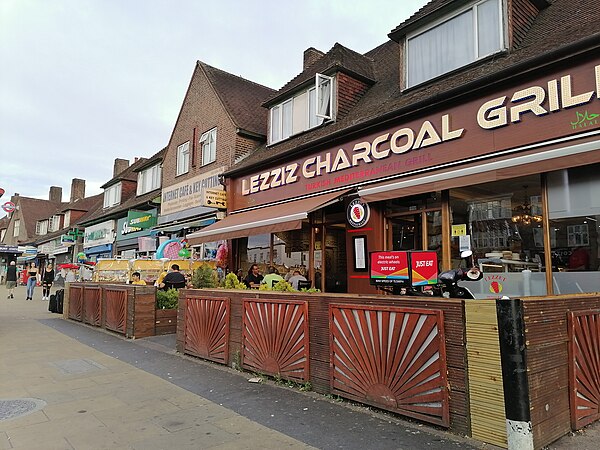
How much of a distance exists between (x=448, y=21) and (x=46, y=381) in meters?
10.1

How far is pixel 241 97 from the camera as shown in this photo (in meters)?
18.2

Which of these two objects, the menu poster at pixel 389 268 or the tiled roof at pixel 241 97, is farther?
the tiled roof at pixel 241 97

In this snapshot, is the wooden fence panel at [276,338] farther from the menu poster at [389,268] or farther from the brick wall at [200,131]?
the brick wall at [200,131]

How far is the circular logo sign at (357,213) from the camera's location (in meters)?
9.70

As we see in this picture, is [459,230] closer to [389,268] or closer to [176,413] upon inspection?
[389,268]

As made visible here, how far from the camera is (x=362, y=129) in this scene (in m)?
10.2

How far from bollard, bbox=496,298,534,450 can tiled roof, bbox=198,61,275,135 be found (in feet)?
44.1

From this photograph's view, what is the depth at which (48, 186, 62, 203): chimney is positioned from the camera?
183 ft

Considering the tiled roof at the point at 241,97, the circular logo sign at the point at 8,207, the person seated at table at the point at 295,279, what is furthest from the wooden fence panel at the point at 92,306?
the circular logo sign at the point at 8,207

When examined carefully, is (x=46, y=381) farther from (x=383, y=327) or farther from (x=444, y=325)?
(x=444, y=325)

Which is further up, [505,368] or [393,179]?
[393,179]

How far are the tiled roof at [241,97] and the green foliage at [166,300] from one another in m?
7.11

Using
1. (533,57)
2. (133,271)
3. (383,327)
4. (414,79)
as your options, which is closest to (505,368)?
(383,327)

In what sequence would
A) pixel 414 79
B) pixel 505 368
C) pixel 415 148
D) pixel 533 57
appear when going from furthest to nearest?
1. pixel 414 79
2. pixel 415 148
3. pixel 533 57
4. pixel 505 368
